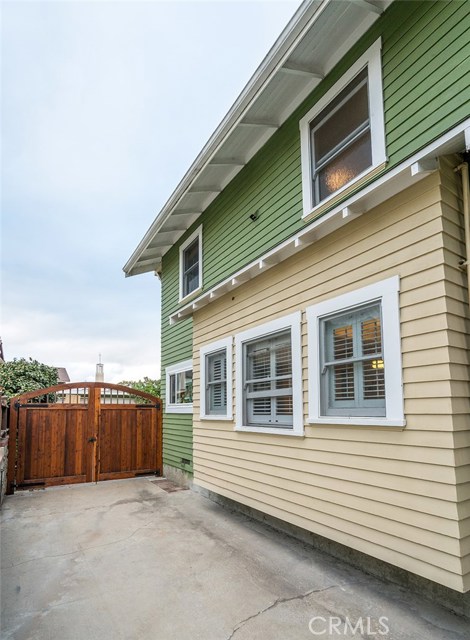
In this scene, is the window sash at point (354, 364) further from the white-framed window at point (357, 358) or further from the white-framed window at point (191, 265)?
the white-framed window at point (191, 265)

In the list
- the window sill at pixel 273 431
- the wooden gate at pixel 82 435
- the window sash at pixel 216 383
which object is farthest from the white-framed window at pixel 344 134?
the wooden gate at pixel 82 435

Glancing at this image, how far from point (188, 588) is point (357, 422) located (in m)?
2.09

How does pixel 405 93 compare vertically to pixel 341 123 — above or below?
below

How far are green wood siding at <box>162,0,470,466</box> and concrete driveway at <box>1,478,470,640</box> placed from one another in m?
3.56

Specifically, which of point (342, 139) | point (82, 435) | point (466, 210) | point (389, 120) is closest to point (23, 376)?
point (82, 435)

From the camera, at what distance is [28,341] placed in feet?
87.6

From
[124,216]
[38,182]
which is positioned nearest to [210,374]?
[38,182]

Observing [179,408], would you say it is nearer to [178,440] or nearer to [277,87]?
[178,440]

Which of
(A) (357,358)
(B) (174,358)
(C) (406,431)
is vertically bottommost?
(C) (406,431)

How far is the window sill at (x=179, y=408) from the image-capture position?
804cm

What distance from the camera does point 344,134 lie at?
169 inches

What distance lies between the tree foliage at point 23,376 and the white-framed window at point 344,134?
9.91m

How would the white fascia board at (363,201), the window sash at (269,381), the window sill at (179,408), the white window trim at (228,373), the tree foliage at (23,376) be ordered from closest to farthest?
the white fascia board at (363,201), the window sash at (269,381), the white window trim at (228,373), the window sill at (179,408), the tree foliage at (23,376)

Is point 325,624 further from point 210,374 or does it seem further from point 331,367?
point 210,374
